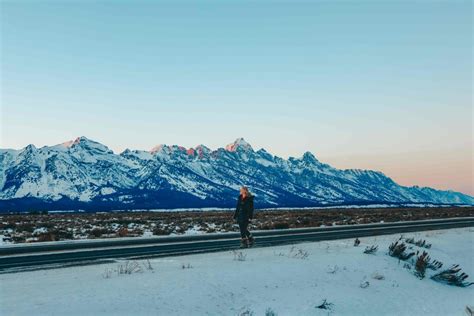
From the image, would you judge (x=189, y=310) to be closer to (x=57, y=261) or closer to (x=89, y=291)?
(x=89, y=291)

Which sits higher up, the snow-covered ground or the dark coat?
the dark coat

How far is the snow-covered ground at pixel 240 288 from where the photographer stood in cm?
884

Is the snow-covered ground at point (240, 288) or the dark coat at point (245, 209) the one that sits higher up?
the dark coat at point (245, 209)

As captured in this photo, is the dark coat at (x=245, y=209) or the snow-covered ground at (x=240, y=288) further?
the dark coat at (x=245, y=209)

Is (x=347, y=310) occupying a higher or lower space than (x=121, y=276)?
lower

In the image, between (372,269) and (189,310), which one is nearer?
(189,310)

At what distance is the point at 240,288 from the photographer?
10602 millimetres

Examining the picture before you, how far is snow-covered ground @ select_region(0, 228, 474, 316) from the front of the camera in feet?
29.0

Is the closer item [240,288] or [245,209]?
[240,288]

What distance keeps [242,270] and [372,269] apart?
16.0ft

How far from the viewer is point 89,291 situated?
9273 millimetres

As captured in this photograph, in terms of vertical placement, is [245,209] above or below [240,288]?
above

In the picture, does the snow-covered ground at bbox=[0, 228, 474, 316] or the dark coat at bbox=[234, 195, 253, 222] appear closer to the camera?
the snow-covered ground at bbox=[0, 228, 474, 316]

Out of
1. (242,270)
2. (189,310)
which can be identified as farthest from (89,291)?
(242,270)
